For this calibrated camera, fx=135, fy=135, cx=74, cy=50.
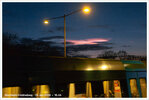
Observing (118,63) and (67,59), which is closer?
(67,59)

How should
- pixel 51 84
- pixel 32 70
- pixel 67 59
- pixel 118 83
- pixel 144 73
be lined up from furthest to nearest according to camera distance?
pixel 144 73 → pixel 118 83 → pixel 67 59 → pixel 51 84 → pixel 32 70

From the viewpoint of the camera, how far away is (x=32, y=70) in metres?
6.24

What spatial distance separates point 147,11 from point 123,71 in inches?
209

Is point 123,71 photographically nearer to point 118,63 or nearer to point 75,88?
point 118,63

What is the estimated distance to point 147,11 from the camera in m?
6.36

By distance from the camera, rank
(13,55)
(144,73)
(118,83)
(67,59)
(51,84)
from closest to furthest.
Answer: (13,55)
(51,84)
(67,59)
(118,83)
(144,73)

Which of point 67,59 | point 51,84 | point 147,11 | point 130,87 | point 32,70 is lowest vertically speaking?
point 130,87

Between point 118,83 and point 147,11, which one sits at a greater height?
point 147,11

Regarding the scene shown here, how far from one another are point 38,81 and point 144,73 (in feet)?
31.6

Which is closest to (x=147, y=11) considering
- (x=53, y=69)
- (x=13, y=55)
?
(x=53, y=69)

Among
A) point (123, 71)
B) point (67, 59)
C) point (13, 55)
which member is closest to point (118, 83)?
point (123, 71)

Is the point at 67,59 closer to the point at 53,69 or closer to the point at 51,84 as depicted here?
the point at 53,69

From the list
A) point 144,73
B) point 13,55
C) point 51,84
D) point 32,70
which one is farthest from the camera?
point 144,73

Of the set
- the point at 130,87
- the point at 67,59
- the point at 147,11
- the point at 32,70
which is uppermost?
the point at 147,11
